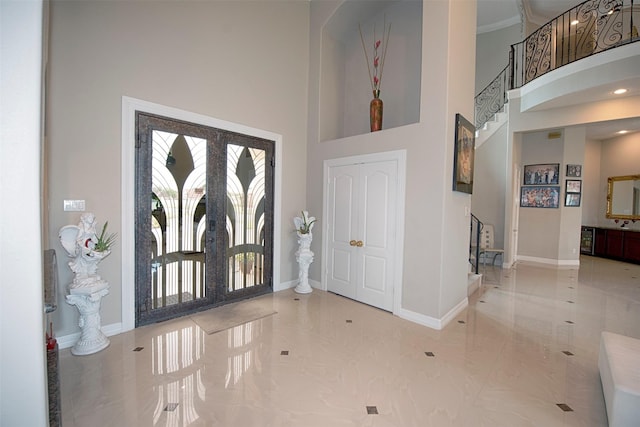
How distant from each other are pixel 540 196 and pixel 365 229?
5879 mm

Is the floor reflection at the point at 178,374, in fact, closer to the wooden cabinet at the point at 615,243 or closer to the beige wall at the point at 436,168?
the beige wall at the point at 436,168

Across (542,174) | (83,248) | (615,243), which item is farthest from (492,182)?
(83,248)

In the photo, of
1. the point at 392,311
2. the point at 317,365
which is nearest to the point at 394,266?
the point at 392,311

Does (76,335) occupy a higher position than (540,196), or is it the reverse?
(540,196)

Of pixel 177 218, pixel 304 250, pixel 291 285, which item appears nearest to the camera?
pixel 177 218

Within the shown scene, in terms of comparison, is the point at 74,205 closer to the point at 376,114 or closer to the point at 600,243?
the point at 376,114

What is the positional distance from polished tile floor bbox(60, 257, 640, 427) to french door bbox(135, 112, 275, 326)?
568 millimetres

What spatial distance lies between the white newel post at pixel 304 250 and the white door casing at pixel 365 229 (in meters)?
0.31

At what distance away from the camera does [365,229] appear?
416cm

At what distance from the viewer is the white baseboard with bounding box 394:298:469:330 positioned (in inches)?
134

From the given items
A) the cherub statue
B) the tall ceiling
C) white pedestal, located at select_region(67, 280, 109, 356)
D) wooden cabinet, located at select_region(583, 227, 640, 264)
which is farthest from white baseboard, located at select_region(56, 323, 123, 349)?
wooden cabinet, located at select_region(583, 227, 640, 264)

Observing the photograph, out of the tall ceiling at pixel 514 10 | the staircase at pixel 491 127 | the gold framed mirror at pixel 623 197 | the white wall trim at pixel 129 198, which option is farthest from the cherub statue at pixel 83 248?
the gold framed mirror at pixel 623 197

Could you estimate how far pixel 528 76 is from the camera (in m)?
6.69

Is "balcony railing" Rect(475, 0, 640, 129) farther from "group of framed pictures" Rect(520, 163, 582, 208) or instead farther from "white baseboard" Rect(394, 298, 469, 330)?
"white baseboard" Rect(394, 298, 469, 330)
